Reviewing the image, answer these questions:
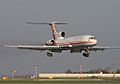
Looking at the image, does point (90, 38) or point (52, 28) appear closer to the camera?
point (90, 38)

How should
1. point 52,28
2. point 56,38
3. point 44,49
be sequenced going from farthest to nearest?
point 52,28 < point 56,38 < point 44,49

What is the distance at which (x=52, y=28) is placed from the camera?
156750 millimetres

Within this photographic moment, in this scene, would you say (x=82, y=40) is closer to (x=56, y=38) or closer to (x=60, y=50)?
(x=60, y=50)

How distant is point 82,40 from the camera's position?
12350 centimetres

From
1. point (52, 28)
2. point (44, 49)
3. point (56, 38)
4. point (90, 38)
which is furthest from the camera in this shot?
point (52, 28)

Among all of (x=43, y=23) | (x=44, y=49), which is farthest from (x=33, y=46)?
(x=43, y=23)

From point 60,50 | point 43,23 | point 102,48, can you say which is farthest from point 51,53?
point 43,23

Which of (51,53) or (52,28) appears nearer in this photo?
(51,53)

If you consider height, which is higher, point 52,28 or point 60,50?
point 52,28

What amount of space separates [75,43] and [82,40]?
2.31 metres

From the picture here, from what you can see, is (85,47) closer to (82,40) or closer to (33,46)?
(82,40)

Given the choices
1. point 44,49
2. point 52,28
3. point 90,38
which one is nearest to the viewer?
point 90,38

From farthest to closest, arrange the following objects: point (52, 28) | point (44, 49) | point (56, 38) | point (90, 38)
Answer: point (52, 28), point (56, 38), point (44, 49), point (90, 38)

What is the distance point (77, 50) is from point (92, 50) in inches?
235
